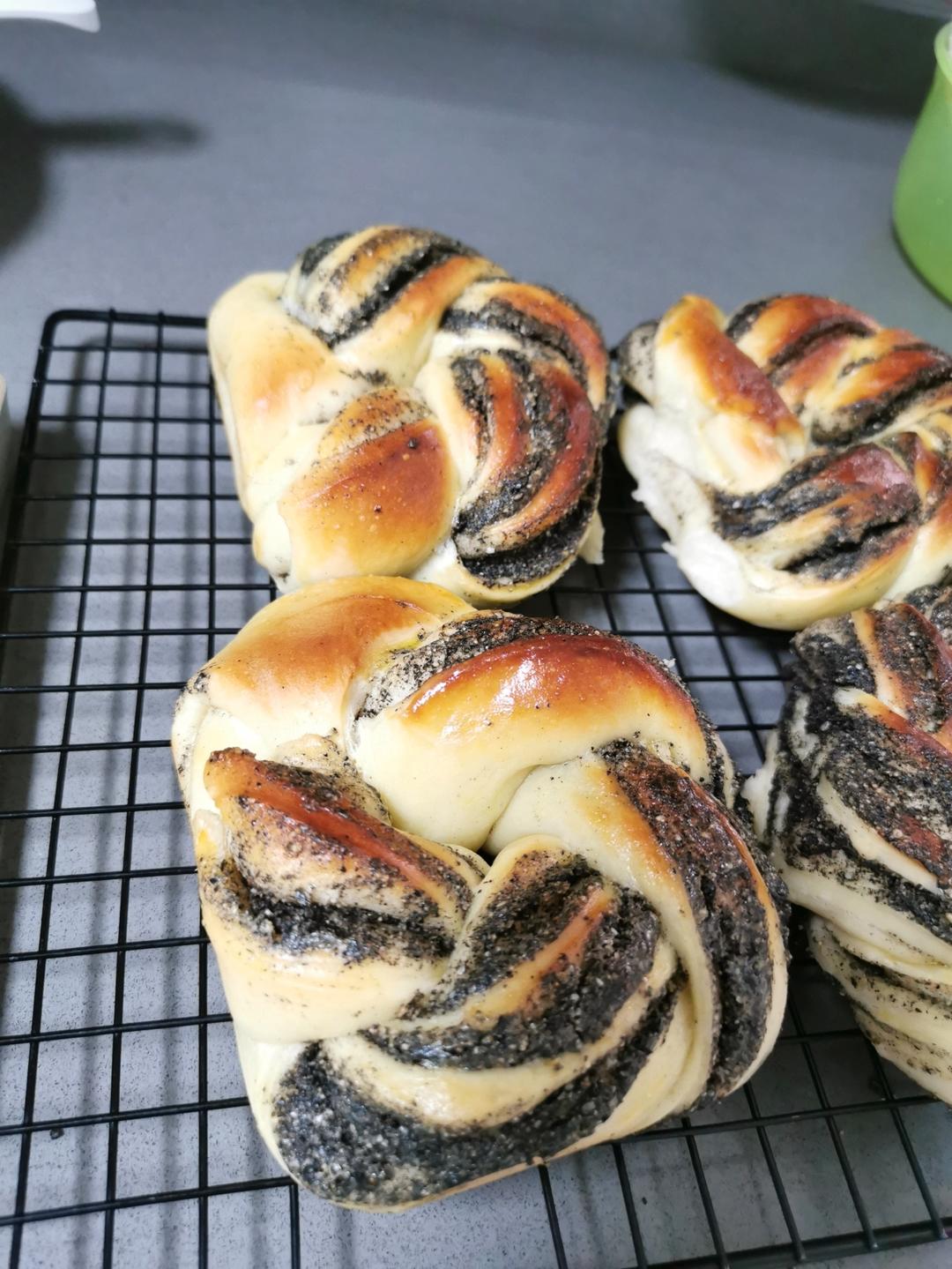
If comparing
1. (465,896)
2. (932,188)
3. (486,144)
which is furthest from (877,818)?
(486,144)

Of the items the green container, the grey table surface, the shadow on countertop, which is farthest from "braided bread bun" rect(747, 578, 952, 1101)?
the shadow on countertop

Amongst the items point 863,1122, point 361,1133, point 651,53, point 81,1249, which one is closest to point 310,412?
point 361,1133

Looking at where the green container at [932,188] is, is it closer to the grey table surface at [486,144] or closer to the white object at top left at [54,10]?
the grey table surface at [486,144]

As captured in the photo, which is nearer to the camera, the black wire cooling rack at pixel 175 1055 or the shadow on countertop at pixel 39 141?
the black wire cooling rack at pixel 175 1055

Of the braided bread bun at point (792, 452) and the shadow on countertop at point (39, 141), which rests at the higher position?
the braided bread bun at point (792, 452)

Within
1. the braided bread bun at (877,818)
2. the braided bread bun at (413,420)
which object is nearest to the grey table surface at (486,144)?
the braided bread bun at (413,420)

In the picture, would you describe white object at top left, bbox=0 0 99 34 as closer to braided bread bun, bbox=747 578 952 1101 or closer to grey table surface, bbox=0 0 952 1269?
grey table surface, bbox=0 0 952 1269

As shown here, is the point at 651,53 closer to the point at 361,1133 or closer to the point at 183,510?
the point at 183,510
